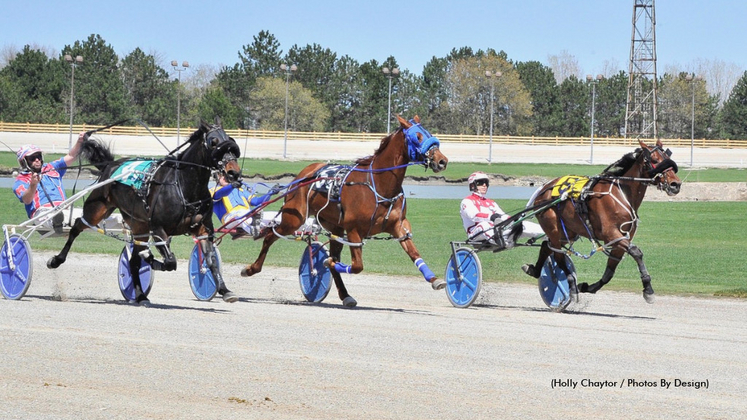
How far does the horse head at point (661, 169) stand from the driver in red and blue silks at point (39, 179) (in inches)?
235

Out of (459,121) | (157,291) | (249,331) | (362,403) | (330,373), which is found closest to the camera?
(362,403)

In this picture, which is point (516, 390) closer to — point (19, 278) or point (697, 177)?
point (19, 278)

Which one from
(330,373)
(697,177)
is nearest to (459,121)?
(697,177)

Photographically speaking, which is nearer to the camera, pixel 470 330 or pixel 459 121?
pixel 470 330

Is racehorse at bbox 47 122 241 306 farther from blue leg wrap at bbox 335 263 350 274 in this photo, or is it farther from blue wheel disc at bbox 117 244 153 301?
blue leg wrap at bbox 335 263 350 274

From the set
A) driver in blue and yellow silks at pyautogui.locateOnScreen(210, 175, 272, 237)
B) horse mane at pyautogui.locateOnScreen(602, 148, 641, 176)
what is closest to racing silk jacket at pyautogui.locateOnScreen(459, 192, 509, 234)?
horse mane at pyautogui.locateOnScreen(602, 148, 641, 176)

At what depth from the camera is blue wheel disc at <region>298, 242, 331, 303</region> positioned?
1175 cm

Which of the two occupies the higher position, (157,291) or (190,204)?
(190,204)

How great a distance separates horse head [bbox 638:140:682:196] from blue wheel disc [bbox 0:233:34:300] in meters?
6.40

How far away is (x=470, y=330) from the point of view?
8.99 metres

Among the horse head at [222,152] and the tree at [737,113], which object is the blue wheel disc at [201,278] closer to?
the horse head at [222,152]

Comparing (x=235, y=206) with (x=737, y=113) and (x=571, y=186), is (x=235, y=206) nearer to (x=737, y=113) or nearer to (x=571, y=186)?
(x=571, y=186)

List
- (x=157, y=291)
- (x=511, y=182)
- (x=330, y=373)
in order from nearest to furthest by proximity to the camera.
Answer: (x=330, y=373) < (x=157, y=291) < (x=511, y=182)

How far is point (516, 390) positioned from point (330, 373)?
48.4 inches
